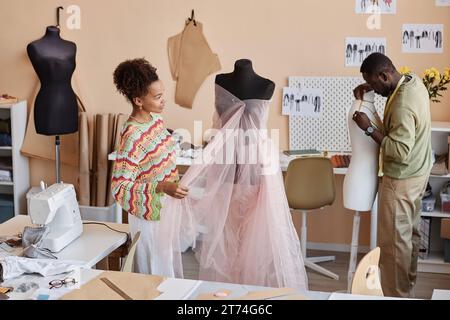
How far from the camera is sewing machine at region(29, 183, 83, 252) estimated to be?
132 inches

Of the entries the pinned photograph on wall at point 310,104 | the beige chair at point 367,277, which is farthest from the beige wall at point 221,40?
the beige chair at point 367,277

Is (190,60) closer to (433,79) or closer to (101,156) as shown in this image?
(101,156)

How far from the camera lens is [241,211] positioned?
12.8ft

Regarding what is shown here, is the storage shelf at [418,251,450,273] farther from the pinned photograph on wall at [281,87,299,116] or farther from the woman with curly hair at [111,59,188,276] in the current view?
the woman with curly hair at [111,59,188,276]

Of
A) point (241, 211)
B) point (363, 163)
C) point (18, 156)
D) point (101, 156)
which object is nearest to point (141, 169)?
point (241, 211)

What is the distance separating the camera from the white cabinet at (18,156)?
19.3 ft

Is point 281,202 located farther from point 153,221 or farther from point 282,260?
point 153,221

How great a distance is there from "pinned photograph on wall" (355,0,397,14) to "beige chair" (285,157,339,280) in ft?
3.99

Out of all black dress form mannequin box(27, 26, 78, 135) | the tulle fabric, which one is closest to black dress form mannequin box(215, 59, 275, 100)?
the tulle fabric

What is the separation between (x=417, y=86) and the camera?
4.10m

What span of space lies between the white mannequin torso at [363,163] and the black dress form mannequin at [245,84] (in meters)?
0.53

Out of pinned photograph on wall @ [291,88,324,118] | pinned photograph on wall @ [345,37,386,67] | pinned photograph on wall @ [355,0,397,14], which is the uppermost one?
pinned photograph on wall @ [355,0,397,14]

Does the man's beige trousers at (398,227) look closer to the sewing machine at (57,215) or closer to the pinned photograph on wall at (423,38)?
the pinned photograph on wall at (423,38)
